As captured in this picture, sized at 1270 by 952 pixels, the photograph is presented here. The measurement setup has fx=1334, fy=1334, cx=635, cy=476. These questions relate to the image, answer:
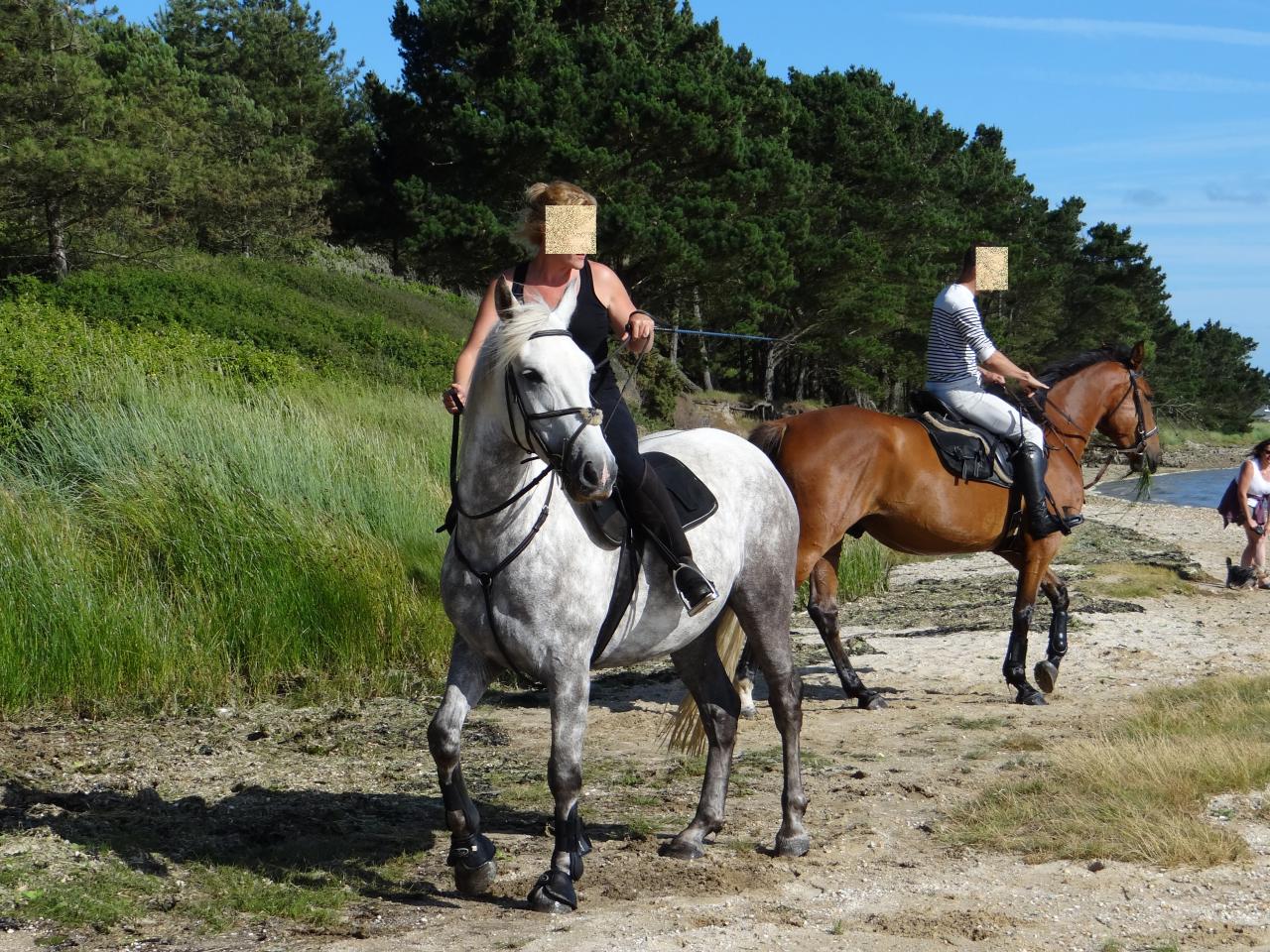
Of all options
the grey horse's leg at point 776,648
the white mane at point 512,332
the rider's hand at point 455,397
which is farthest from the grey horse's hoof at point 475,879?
the white mane at point 512,332

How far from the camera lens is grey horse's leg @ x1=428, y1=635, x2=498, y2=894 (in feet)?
17.1

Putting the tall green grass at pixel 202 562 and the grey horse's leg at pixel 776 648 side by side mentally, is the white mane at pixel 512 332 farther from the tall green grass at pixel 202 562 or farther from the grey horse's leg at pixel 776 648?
the tall green grass at pixel 202 562

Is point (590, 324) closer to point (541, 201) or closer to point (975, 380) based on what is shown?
point (541, 201)

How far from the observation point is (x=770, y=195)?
39812 millimetres

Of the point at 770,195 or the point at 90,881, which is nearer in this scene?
the point at 90,881

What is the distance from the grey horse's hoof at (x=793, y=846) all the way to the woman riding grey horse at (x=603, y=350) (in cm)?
124

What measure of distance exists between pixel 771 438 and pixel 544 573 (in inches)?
189

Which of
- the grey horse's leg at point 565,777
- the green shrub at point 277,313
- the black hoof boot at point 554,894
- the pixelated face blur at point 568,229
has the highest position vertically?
the green shrub at point 277,313

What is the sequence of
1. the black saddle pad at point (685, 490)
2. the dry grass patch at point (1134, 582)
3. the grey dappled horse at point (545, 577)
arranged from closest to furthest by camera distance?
the grey dappled horse at point (545, 577), the black saddle pad at point (685, 490), the dry grass patch at point (1134, 582)

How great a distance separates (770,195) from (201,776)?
34718 millimetres

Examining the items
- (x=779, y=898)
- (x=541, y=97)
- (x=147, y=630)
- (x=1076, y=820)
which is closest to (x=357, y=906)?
(x=779, y=898)

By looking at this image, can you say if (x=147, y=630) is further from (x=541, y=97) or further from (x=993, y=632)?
(x=541, y=97)

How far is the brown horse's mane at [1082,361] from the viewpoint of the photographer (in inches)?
453

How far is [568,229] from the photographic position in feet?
17.6
